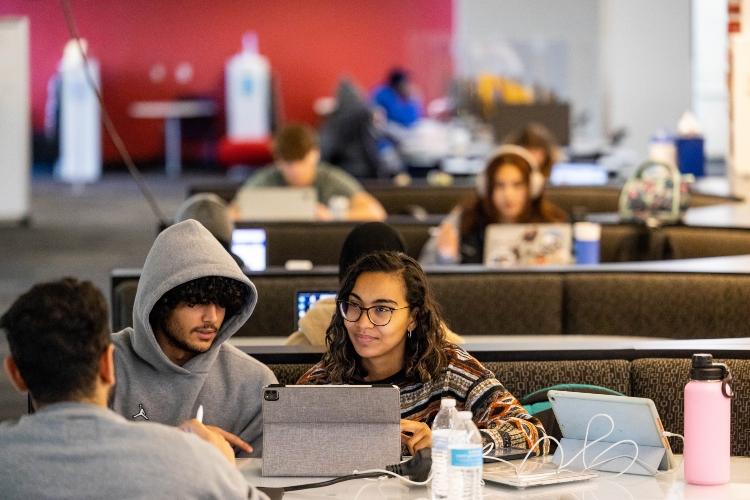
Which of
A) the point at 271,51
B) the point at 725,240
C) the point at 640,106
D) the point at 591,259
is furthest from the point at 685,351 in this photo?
the point at 271,51

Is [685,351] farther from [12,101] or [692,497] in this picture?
[12,101]

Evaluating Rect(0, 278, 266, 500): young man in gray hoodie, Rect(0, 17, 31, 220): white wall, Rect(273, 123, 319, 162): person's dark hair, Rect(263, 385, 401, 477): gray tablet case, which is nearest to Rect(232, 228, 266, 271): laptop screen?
Rect(273, 123, 319, 162): person's dark hair

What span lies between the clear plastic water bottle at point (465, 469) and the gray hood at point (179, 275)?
76 centimetres

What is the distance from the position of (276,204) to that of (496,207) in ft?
5.02

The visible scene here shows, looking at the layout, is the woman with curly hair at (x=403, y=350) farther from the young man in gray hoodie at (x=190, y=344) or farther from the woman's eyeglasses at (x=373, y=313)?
the young man in gray hoodie at (x=190, y=344)

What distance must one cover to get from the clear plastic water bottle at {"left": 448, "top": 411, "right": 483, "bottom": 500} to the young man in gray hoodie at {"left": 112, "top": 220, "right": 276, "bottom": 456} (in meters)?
0.66

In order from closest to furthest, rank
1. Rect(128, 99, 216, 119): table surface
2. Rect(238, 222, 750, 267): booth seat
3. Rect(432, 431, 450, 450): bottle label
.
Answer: Rect(432, 431, 450, 450): bottle label < Rect(238, 222, 750, 267): booth seat < Rect(128, 99, 216, 119): table surface

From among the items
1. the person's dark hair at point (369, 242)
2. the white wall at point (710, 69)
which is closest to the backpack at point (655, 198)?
the person's dark hair at point (369, 242)

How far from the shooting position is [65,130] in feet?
59.7

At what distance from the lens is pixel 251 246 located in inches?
247

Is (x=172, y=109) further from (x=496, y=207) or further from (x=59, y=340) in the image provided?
(x=59, y=340)

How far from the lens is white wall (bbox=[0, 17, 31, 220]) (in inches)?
521

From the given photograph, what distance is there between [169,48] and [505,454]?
17651mm

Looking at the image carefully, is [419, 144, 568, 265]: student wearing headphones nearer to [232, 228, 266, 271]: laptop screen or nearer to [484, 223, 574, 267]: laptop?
[484, 223, 574, 267]: laptop
